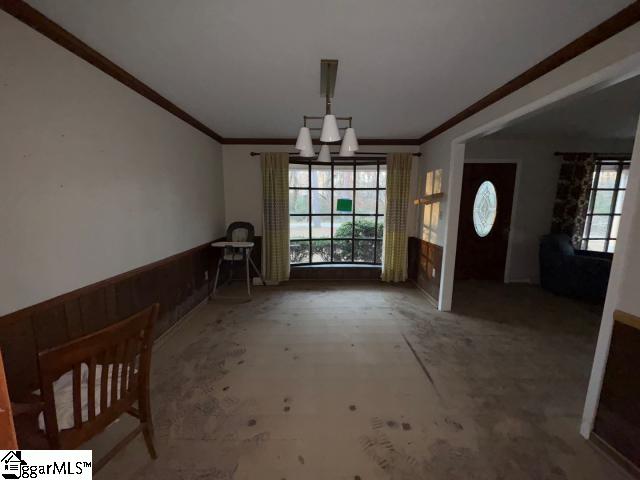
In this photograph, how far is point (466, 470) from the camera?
4.25ft

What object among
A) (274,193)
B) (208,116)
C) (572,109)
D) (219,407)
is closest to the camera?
(219,407)

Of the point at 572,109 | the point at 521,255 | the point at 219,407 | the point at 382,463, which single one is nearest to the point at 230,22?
the point at 219,407

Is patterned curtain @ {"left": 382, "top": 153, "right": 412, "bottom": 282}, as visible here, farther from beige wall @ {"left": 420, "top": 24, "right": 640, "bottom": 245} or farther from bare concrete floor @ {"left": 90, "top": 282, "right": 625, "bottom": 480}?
bare concrete floor @ {"left": 90, "top": 282, "right": 625, "bottom": 480}

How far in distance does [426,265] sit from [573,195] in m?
2.52

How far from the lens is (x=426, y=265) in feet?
12.1

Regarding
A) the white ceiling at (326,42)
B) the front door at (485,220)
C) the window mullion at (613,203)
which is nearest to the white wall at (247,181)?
the front door at (485,220)

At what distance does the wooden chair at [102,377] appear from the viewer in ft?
2.85

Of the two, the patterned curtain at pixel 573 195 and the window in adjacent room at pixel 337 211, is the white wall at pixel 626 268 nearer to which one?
the window in adjacent room at pixel 337 211

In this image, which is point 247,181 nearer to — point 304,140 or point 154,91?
point 154,91

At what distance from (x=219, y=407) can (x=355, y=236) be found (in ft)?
10.3

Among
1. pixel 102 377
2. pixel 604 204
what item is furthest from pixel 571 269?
pixel 102 377

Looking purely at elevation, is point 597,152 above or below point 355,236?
above

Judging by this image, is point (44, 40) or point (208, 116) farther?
point (208, 116)

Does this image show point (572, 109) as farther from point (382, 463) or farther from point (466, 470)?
point (382, 463)
